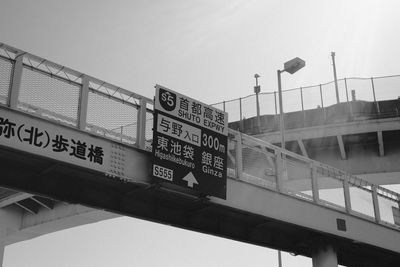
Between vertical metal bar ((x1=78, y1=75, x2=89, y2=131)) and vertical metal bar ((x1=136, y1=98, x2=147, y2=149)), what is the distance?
1.47 metres

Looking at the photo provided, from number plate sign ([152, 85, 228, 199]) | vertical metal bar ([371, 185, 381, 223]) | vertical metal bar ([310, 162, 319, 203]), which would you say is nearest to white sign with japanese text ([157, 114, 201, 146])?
number plate sign ([152, 85, 228, 199])

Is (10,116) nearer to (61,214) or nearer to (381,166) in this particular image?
(61,214)

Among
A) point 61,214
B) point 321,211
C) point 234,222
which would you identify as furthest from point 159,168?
point 61,214

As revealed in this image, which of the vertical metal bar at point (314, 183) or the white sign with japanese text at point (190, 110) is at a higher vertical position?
the white sign with japanese text at point (190, 110)

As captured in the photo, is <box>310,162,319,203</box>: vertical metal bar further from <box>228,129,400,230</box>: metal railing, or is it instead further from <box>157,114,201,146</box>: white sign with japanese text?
<box>157,114,201,146</box>: white sign with japanese text

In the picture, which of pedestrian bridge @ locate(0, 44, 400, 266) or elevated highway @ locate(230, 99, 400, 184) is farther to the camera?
elevated highway @ locate(230, 99, 400, 184)

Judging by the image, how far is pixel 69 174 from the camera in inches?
481

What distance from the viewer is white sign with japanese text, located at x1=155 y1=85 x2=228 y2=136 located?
12.8 metres

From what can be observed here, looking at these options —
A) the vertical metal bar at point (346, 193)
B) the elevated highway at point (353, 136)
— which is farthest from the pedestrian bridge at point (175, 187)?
the elevated highway at point (353, 136)

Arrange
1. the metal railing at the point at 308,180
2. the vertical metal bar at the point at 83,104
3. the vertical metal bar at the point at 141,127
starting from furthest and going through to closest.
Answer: the metal railing at the point at 308,180, the vertical metal bar at the point at 141,127, the vertical metal bar at the point at 83,104

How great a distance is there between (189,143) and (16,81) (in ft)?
13.7

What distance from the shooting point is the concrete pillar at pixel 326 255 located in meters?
18.3

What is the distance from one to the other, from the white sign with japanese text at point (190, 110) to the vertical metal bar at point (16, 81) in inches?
122

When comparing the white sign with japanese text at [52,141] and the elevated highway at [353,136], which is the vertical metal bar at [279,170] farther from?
the elevated highway at [353,136]
